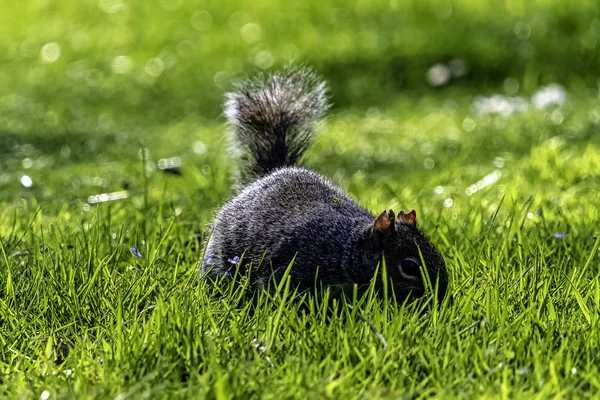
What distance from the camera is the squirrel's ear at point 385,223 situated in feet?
11.9

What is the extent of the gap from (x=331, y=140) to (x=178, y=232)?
3.51m

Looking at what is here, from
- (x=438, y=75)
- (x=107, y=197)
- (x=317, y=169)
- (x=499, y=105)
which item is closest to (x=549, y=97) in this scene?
(x=499, y=105)

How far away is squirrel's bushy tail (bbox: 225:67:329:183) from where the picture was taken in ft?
16.0

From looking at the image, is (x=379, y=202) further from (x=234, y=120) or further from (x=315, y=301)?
(x=315, y=301)

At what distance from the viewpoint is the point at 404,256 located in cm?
365

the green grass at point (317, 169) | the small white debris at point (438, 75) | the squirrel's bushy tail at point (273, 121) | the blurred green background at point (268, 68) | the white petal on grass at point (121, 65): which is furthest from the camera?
the white petal on grass at point (121, 65)

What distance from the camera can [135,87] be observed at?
10.4 metres

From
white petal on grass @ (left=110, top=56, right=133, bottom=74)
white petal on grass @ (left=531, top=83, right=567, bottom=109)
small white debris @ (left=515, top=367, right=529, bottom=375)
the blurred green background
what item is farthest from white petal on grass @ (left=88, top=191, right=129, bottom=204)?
white petal on grass @ (left=110, top=56, right=133, bottom=74)

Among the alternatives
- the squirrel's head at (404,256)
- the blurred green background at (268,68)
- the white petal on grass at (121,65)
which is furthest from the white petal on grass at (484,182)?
the white petal on grass at (121,65)

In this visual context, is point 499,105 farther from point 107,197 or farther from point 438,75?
point 107,197

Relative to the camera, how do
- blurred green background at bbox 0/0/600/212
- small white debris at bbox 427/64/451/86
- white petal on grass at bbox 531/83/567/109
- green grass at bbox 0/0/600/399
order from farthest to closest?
1. small white debris at bbox 427/64/451/86
2. white petal on grass at bbox 531/83/567/109
3. blurred green background at bbox 0/0/600/212
4. green grass at bbox 0/0/600/399

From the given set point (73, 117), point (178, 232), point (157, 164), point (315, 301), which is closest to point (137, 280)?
point (315, 301)

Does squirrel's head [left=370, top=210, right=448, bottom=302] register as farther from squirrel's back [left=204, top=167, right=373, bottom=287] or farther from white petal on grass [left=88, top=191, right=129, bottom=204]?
white petal on grass [left=88, top=191, right=129, bottom=204]

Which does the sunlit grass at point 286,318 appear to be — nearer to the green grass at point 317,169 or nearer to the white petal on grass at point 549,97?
the green grass at point 317,169
